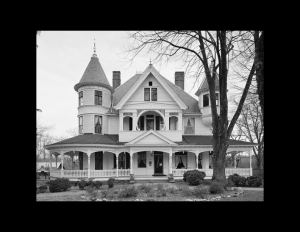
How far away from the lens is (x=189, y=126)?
75.6ft

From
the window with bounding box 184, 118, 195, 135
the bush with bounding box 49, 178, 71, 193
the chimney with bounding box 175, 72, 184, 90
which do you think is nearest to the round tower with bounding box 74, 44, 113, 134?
the window with bounding box 184, 118, 195, 135

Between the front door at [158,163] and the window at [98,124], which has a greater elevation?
the window at [98,124]

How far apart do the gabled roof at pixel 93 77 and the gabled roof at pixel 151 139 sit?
676cm

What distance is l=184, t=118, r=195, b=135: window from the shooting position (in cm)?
2297

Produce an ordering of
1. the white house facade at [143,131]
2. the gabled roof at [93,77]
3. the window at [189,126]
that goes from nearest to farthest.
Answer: the white house facade at [143,131] → the gabled roof at [93,77] → the window at [189,126]

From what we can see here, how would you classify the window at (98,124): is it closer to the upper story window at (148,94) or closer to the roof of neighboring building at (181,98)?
the roof of neighboring building at (181,98)

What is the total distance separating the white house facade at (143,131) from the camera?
19859mm

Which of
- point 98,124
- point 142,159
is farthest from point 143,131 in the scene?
point 98,124

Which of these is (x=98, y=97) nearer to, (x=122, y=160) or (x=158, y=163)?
(x=122, y=160)

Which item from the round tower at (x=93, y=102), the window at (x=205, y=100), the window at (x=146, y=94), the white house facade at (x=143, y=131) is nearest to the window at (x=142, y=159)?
the white house facade at (x=143, y=131)
